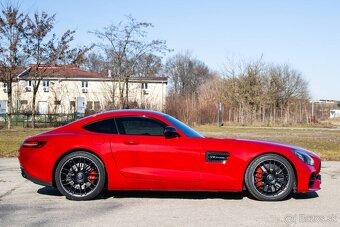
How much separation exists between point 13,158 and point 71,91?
48.5 meters

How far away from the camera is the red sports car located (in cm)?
628

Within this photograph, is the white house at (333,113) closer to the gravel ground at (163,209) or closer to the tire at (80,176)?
the gravel ground at (163,209)

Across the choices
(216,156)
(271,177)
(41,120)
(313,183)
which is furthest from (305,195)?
(41,120)

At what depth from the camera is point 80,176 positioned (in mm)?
6363

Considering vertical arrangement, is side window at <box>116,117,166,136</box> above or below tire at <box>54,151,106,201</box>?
above

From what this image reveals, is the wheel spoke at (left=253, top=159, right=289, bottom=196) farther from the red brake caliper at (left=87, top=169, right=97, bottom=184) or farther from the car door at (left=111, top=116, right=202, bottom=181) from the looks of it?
the red brake caliper at (left=87, top=169, right=97, bottom=184)

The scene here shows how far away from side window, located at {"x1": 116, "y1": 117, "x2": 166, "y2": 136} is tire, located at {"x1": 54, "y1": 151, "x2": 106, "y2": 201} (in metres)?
0.60

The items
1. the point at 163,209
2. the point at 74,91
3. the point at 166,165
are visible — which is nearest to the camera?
the point at 163,209

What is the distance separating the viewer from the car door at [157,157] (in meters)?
6.27

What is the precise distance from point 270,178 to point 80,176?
8.75 ft

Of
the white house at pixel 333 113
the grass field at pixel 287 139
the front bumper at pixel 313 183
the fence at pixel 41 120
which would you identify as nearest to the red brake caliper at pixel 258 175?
the front bumper at pixel 313 183

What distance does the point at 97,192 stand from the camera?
20.7 feet

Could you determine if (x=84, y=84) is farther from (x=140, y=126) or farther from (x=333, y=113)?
(x=140, y=126)

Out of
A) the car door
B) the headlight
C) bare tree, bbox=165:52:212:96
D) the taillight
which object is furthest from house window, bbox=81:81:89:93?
the headlight
